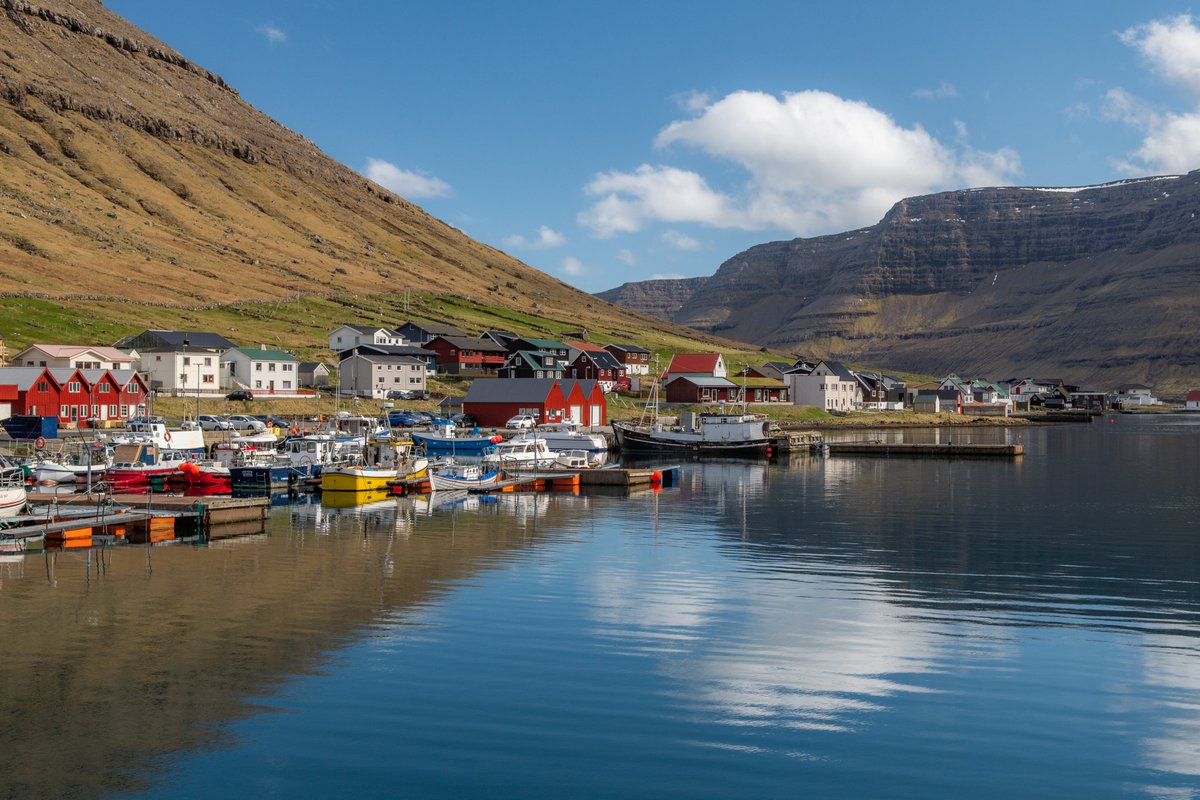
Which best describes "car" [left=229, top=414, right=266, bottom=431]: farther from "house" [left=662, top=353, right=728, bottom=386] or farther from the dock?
"house" [left=662, top=353, right=728, bottom=386]

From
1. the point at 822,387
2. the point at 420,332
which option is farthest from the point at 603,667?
the point at 822,387

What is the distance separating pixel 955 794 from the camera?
707 inches

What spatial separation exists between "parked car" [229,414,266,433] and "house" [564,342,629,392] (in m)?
70.1

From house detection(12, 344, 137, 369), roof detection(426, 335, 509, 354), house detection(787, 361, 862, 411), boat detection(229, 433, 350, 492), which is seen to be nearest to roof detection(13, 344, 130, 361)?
house detection(12, 344, 137, 369)

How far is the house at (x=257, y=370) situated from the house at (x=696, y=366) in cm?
6145

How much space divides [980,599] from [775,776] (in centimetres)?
1893

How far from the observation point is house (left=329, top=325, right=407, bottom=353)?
157 m

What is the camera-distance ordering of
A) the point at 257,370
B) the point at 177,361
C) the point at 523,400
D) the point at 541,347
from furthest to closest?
the point at 541,347, the point at 257,370, the point at 177,361, the point at 523,400

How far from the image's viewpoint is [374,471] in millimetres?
64250

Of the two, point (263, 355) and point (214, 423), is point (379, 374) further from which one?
point (214, 423)

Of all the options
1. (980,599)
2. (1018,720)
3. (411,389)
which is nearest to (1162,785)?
(1018,720)

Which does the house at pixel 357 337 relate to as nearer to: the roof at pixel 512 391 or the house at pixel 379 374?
the house at pixel 379 374

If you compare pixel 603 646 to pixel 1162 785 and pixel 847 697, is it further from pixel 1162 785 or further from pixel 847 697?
pixel 1162 785

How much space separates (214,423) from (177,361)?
30151mm
